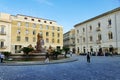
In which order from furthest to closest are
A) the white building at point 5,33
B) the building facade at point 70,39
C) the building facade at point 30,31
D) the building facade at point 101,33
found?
the building facade at point 70,39 → the building facade at point 30,31 → the white building at point 5,33 → the building facade at point 101,33

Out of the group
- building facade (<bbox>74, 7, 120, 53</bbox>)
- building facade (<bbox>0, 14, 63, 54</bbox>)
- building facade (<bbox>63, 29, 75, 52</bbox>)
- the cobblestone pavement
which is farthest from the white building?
building facade (<bbox>63, 29, 75, 52</bbox>)

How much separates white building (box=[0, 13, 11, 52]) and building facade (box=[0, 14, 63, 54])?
1.11 m

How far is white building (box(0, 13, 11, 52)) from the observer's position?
45844 millimetres

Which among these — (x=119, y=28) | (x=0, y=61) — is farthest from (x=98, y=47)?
(x=0, y=61)

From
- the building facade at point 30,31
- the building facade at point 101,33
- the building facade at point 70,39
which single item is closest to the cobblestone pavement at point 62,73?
the building facade at point 101,33

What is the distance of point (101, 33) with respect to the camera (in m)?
45.1

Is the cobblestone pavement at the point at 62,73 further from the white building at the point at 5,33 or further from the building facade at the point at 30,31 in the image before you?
the building facade at the point at 30,31

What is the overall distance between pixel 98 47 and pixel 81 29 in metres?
11.8

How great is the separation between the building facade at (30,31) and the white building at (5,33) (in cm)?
111

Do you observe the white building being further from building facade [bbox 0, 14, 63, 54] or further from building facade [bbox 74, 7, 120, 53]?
building facade [bbox 74, 7, 120, 53]

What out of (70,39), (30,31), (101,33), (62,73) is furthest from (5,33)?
(62,73)

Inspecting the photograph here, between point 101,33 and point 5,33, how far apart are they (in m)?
27.7

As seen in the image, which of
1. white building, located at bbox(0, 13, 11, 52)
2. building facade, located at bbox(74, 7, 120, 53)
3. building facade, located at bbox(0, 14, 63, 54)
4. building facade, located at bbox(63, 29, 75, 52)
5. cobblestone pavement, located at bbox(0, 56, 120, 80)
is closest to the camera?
cobblestone pavement, located at bbox(0, 56, 120, 80)

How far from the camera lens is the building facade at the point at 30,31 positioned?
2003 inches
